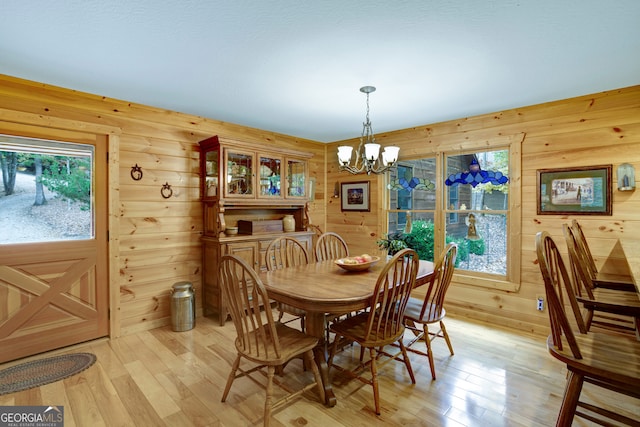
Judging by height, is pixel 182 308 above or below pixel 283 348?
below

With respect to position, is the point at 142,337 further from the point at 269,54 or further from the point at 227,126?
the point at 269,54

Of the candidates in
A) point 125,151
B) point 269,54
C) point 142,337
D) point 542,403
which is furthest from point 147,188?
point 542,403

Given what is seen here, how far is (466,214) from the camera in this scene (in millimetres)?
3838

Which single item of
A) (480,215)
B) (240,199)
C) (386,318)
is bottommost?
(386,318)

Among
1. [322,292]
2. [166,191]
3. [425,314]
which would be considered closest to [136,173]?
[166,191]

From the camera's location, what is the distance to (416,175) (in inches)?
169

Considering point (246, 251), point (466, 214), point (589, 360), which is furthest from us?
point (466, 214)

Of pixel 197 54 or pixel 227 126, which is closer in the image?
pixel 197 54

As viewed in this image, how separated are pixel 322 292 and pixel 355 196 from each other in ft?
9.72

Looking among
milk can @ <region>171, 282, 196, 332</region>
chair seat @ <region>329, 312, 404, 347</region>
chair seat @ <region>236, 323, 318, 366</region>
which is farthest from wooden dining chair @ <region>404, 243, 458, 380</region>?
milk can @ <region>171, 282, 196, 332</region>

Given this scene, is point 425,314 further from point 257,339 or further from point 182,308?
Answer: point 182,308

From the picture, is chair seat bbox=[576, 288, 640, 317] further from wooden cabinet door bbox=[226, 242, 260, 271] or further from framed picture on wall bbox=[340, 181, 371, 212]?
wooden cabinet door bbox=[226, 242, 260, 271]

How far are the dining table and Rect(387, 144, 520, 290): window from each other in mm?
1288

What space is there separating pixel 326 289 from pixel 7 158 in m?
2.95
